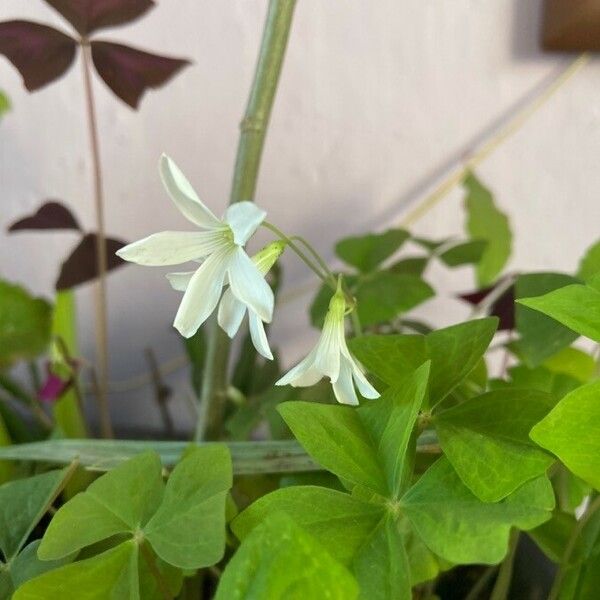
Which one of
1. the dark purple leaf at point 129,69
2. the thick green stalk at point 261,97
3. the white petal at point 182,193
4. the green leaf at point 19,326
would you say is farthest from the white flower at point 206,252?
the green leaf at point 19,326

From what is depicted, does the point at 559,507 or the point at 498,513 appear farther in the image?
the point at 559,507

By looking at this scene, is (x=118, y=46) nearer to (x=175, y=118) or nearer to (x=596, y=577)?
(x=175, y=118)

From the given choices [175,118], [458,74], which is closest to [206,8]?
[175,118]

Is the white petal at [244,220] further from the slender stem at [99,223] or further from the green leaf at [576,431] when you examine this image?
the slender stem at [99,223]

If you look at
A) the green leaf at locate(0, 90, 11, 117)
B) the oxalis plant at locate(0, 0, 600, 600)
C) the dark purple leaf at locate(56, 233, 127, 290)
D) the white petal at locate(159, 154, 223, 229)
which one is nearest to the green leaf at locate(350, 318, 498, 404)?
the oxalis plant at locate(0, 0, 600, 600)

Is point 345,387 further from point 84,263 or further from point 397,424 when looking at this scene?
point 84,263

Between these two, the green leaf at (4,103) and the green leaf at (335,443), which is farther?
the green leaf at (4,103)
